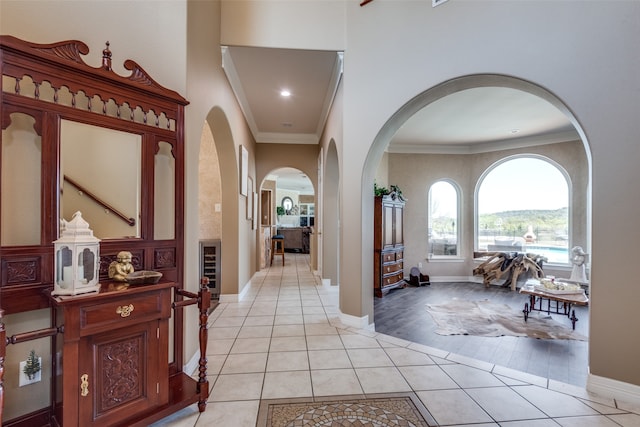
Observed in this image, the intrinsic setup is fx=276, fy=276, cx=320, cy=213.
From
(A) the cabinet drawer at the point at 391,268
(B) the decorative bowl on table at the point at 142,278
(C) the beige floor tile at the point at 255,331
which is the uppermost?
(B) the decorative bowl on table at the point at 142,278

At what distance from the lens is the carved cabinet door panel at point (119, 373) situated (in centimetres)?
136

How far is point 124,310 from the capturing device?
4.76 ft

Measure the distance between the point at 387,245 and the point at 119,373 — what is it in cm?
414

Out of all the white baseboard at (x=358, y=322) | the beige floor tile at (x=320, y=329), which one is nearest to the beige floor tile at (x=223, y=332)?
the beige floor tile at (x=320, y=329)

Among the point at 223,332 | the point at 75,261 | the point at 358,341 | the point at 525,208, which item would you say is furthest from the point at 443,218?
the point at 75,261

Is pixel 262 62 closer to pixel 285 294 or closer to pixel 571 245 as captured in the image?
pixel 285 294

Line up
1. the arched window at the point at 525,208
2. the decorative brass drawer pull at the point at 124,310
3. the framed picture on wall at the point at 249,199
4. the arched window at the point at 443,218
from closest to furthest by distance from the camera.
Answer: the decorative brass drawer pull at the point at 124,310 < the framed picture on wall at the point at 249,199 < the arched window at the point at 525,208 < the arched window at the point at 443,218

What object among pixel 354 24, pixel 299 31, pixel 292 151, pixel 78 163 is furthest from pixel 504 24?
pixel 292 151

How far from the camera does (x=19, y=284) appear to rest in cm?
142

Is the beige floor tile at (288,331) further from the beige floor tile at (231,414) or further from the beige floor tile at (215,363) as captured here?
the beige floor tile at (231,414)

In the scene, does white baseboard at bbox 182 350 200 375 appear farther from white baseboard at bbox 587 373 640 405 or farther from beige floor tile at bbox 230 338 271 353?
white baseboard at bbox 587 373 640 405

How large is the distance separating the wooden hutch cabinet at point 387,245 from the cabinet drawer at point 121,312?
146 inches

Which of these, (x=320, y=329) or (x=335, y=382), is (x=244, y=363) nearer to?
(x=335, y=382)

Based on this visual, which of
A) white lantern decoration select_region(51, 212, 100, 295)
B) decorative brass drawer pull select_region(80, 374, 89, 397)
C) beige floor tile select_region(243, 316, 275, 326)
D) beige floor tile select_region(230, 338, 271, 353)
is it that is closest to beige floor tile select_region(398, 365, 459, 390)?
beige floor tile select_region(230, 338, 271, 353)
